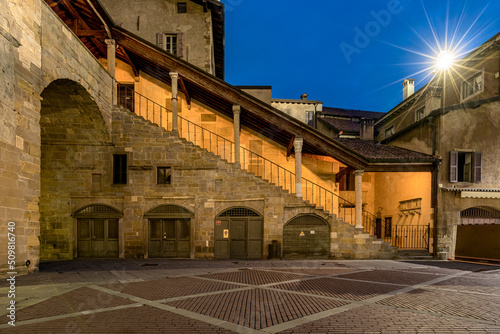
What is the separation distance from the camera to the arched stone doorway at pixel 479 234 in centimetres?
1425

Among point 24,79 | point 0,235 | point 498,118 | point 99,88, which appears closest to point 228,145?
point 99,88

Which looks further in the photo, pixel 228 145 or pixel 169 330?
pixel 228 145

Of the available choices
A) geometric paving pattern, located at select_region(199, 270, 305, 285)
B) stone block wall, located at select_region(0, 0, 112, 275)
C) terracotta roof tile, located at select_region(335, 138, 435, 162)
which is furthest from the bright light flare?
stone block wall, located at select_region(0, 0, 112, 275)

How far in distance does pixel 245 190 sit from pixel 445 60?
51.9ft

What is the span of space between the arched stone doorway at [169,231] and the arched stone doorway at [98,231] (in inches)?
59.1

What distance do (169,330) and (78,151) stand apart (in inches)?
451

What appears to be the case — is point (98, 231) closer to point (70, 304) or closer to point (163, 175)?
point (163, 175)

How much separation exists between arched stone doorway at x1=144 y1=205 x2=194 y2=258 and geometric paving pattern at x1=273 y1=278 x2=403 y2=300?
6.73 metres

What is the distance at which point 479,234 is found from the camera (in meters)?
14.9

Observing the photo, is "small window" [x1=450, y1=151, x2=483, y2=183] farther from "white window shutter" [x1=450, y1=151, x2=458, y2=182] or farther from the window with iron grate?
the window with iron grate

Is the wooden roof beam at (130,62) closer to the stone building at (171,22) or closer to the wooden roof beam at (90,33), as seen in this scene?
A: the wooden roof beam at (90,33)

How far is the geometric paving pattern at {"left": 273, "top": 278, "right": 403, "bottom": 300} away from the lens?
22.8 feet

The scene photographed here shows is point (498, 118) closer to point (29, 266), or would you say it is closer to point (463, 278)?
point (463, 278)

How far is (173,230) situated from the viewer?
13.5 m
